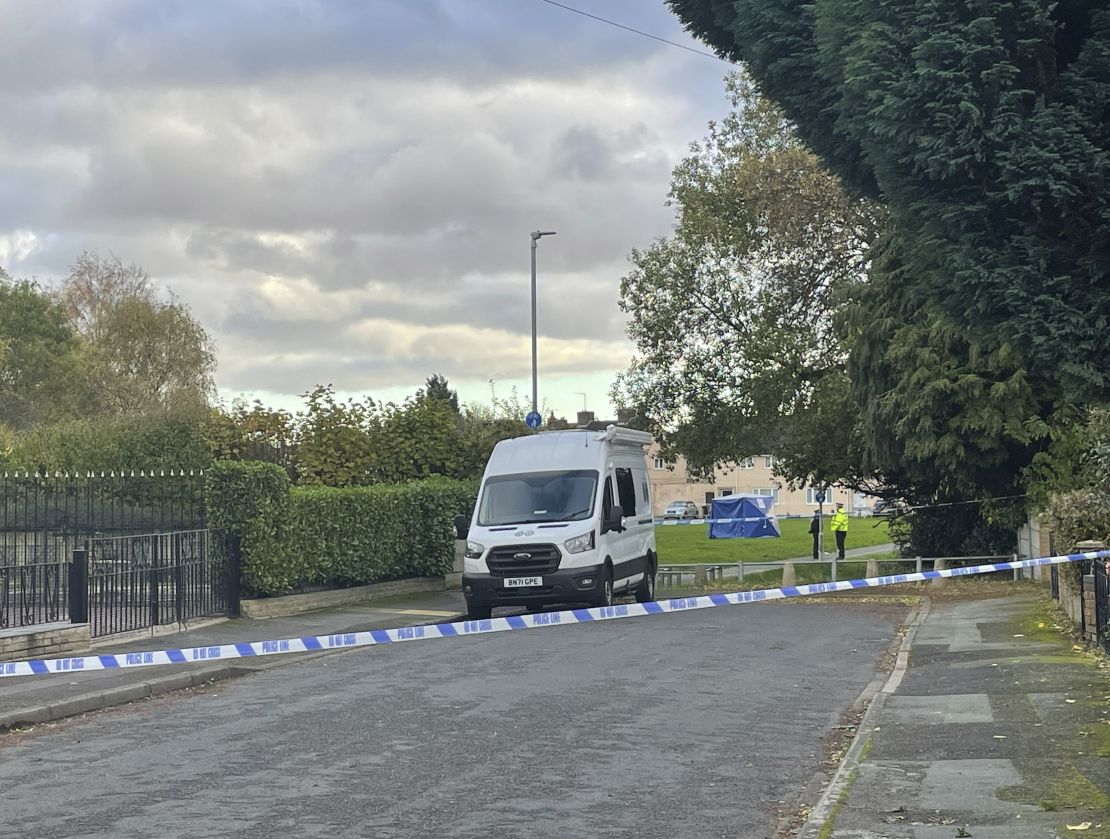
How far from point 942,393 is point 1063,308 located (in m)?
19.8

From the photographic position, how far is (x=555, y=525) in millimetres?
20062

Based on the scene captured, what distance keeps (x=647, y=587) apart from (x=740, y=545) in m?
42.0

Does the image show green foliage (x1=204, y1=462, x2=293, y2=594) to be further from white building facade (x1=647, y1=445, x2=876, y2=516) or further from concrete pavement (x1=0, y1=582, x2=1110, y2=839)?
white building facade (x1=647, y1=445, x2=876, y2=516)

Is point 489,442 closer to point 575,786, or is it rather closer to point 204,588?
point 204,588

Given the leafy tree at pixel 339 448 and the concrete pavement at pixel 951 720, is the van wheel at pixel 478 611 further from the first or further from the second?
the leafy tree at pixel 339 448

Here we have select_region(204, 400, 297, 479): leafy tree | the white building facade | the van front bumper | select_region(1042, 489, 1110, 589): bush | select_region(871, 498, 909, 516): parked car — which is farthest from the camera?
the white building facade

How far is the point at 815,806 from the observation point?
7.52 m

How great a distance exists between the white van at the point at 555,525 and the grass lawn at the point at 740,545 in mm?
18505

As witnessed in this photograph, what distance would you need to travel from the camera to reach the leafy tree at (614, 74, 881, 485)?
35000 millimetres

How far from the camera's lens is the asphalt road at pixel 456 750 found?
729cm

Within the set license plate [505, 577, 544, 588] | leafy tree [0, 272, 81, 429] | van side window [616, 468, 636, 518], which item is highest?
leafy tree [0, 272, 81, 429]

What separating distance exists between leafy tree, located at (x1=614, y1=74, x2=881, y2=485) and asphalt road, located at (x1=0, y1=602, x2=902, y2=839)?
2060 centimetres

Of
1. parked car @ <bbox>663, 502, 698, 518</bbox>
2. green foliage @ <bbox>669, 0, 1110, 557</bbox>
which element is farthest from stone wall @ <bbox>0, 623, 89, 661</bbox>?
parked car @ <bbox>663, 502, 698, 518</bbox>

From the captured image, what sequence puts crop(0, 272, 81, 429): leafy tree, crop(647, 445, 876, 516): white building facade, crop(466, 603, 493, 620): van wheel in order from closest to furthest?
crop(466, 603, 493, 620): van wheel, crop(0, 272, 81, 429): leafy tree, crop(647, 445, 876, 516): white building facade
